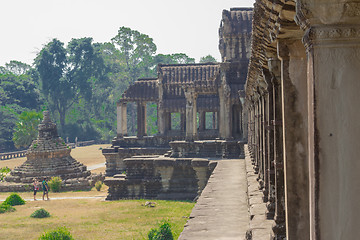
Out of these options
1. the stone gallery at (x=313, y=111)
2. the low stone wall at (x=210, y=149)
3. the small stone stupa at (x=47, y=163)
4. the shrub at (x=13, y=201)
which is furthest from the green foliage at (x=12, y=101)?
the stone gallery at (x=313, y=111)

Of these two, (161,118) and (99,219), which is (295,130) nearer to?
(99,219)

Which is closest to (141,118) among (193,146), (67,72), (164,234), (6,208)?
(193,146)

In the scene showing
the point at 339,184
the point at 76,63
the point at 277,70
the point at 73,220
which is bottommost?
the point at 73,220

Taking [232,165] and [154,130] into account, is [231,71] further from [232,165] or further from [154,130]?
[154,130]

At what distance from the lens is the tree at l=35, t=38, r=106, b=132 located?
70.6 metres

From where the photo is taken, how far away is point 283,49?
15.8 ft

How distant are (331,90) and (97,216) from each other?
59.6 feet

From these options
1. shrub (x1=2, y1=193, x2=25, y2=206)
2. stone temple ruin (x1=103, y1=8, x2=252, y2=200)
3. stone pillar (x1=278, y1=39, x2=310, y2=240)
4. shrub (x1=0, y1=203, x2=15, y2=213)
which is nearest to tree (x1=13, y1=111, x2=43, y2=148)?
stone temple ruin (x1=103, y1=8, x2=252, y2=200)

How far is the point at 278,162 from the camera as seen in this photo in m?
6.45

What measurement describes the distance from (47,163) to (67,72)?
1748 inches

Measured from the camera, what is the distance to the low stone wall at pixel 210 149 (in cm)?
2359

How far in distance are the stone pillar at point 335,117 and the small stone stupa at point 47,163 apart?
1198 inches

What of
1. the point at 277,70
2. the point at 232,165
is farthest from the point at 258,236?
the point at 232,165

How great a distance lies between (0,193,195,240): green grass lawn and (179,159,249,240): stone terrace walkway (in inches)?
98.7
